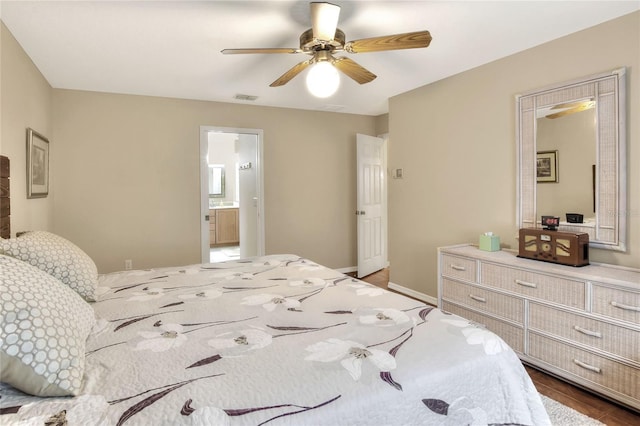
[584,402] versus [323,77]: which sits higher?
[323,77]

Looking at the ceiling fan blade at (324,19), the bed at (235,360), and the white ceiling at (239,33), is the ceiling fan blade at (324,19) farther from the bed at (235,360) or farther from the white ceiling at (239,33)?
the bed at (235,360)

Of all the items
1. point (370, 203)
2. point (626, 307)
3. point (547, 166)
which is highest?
point (547, 166)

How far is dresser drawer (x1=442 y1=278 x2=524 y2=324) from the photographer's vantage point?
2574 mm

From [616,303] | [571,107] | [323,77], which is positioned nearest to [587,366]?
[616,303]

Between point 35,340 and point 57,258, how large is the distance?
88cm

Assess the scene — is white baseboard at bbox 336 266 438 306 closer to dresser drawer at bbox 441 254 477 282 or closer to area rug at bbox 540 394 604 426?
dresser drawer at bbox 441 254 477 282

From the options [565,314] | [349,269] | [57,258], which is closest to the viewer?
[57,258]

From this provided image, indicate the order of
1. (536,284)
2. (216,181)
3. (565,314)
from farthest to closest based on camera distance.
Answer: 1. (216,181)
2. (536,284)
3. (565,314)

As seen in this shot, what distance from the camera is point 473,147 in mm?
3408

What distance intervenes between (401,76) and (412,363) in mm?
3045

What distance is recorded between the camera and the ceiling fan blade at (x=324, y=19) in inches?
73.0

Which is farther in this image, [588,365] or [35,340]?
[588,365]

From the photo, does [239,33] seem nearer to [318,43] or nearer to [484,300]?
[318,43]

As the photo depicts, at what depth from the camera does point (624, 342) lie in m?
2.02
